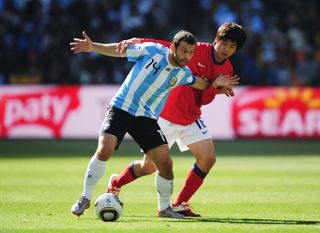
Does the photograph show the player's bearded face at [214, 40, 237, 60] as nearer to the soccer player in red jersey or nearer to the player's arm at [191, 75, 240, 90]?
the soccer player in red jersey

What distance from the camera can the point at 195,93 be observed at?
10.1 metres

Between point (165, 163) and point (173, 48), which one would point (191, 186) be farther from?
point (173, 48)

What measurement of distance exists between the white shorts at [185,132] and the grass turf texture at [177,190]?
0.91m

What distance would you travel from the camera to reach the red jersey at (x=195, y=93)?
9977 millimetres

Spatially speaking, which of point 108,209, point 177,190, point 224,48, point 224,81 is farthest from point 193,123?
point 177,190

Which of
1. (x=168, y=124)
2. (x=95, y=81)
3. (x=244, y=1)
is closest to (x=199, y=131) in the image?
(x=168, y=124)

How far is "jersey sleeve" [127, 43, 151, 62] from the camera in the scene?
30.0 ft

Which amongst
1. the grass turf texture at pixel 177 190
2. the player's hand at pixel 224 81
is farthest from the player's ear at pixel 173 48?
the grass turf texture at pixel 177 190

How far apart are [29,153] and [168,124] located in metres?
9.03

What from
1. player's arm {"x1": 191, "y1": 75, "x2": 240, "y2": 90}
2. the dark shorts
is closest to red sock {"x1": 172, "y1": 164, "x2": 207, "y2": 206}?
the dark shorts

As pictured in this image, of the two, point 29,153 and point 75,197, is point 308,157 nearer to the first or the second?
point 29,153

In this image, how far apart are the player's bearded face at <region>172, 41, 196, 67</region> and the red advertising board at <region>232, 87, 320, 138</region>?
12017 millimetres

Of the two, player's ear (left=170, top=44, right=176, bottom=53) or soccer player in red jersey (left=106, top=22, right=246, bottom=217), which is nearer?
player's ear (left=170, top=44, right=176, bottom=53)

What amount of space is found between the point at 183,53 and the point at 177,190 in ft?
12.4
